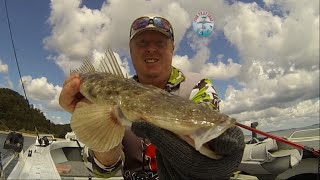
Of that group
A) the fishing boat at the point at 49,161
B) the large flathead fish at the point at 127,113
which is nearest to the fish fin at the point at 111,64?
the large flathead fish at the point at 127,113

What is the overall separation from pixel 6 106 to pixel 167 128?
20.7 ft

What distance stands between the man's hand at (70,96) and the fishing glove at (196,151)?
1.23 meters

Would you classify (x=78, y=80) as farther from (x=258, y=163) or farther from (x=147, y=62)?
(x=258, y=163)

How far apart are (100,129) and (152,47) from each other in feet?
4.55

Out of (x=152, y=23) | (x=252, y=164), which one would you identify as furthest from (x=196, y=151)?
(x=252, y=164)

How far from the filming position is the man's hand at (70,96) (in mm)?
3305

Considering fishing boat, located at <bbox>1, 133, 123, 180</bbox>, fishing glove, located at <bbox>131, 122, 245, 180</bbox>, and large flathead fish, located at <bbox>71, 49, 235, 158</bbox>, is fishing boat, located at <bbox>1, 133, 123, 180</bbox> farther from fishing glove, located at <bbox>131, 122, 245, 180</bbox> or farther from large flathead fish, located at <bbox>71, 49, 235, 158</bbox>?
fishing glove, located at <bbox>131, 122, 245, 180</bbox>

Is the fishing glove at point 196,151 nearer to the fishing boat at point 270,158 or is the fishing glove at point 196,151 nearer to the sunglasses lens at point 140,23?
the sunglasses lens at point 140,23

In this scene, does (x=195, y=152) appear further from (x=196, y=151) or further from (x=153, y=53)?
Answer: (x=153, y=53)

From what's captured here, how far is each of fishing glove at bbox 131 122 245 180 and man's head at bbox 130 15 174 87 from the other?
153 cm

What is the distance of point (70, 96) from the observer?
3.32 metres

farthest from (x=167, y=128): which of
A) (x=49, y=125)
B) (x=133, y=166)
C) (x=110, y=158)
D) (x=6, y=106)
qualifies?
(x=49, y=125)

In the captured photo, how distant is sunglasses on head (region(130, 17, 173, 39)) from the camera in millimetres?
3713


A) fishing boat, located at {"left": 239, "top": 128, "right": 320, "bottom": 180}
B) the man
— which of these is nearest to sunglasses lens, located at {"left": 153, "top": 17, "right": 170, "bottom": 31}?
the man
